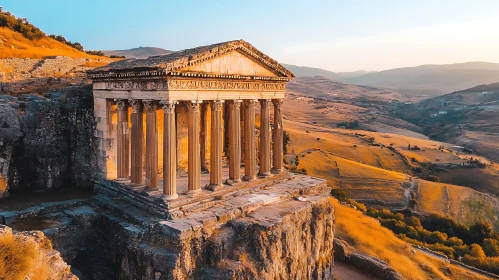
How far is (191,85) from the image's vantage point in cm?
1559

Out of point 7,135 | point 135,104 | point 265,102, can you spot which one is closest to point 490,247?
point 265,102

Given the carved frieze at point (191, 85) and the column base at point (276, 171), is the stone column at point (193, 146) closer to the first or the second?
the carved frieze at point (191, 85)

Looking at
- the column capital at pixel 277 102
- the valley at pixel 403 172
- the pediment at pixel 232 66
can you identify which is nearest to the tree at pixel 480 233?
the valley at pixel 403 172

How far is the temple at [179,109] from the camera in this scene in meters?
15.2

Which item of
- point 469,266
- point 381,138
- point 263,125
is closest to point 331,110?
point 381,138

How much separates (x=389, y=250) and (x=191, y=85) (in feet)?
58.2

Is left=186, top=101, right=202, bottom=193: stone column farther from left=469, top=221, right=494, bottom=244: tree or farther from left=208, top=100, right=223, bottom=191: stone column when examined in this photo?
left=469, top=221, right=494, bottom=244: tree

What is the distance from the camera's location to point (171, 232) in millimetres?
13156

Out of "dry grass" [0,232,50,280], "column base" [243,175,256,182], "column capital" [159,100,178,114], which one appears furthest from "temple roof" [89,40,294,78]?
"dry grass" [0,232,50,280]

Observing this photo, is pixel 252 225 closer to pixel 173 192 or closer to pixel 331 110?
pixel 173 192

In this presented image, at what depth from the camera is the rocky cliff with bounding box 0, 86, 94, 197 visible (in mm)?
16875

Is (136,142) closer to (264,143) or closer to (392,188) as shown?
(264,143)

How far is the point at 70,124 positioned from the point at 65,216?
5478 millimetres

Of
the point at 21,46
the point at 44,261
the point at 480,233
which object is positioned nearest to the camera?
the point at 44,261
